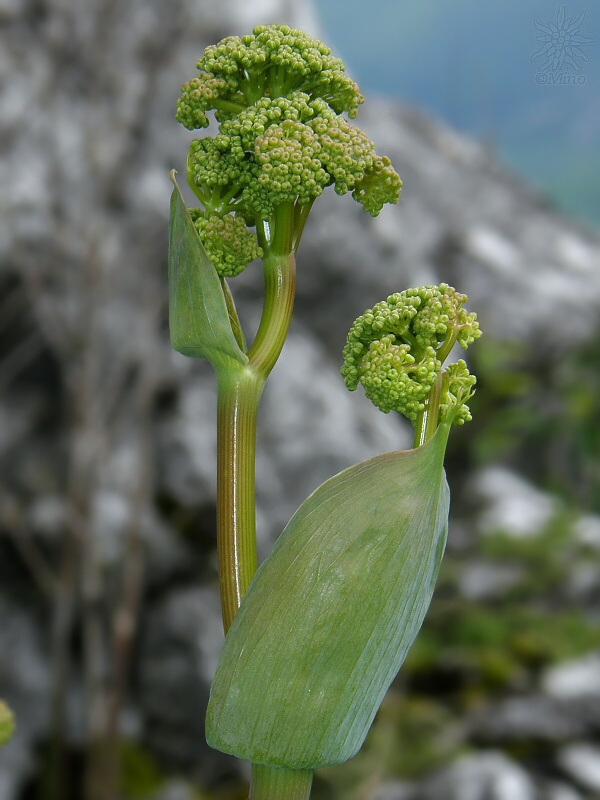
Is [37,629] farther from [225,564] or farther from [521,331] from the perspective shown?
[225,564]

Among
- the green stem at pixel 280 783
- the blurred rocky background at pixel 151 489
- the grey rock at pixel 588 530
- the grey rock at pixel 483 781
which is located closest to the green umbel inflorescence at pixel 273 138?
the green stem at pixel 280 783

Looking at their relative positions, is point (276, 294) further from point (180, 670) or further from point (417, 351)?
point (180, 670)

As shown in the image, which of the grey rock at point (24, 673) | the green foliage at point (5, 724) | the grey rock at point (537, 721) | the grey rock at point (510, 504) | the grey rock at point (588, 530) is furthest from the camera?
the grey rock at point (510, 504)

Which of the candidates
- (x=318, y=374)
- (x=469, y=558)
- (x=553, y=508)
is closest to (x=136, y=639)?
(x=318, y=374)

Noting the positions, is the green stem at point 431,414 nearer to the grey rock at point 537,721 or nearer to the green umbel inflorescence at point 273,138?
→ the green umbel inflorescence at point 273,138

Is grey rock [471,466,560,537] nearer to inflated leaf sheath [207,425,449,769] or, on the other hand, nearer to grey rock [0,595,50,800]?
grey rock [0,595,50,800]

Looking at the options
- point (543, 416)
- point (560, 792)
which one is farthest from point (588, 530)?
point (560, 792)

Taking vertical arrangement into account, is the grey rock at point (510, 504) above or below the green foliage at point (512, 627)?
above
